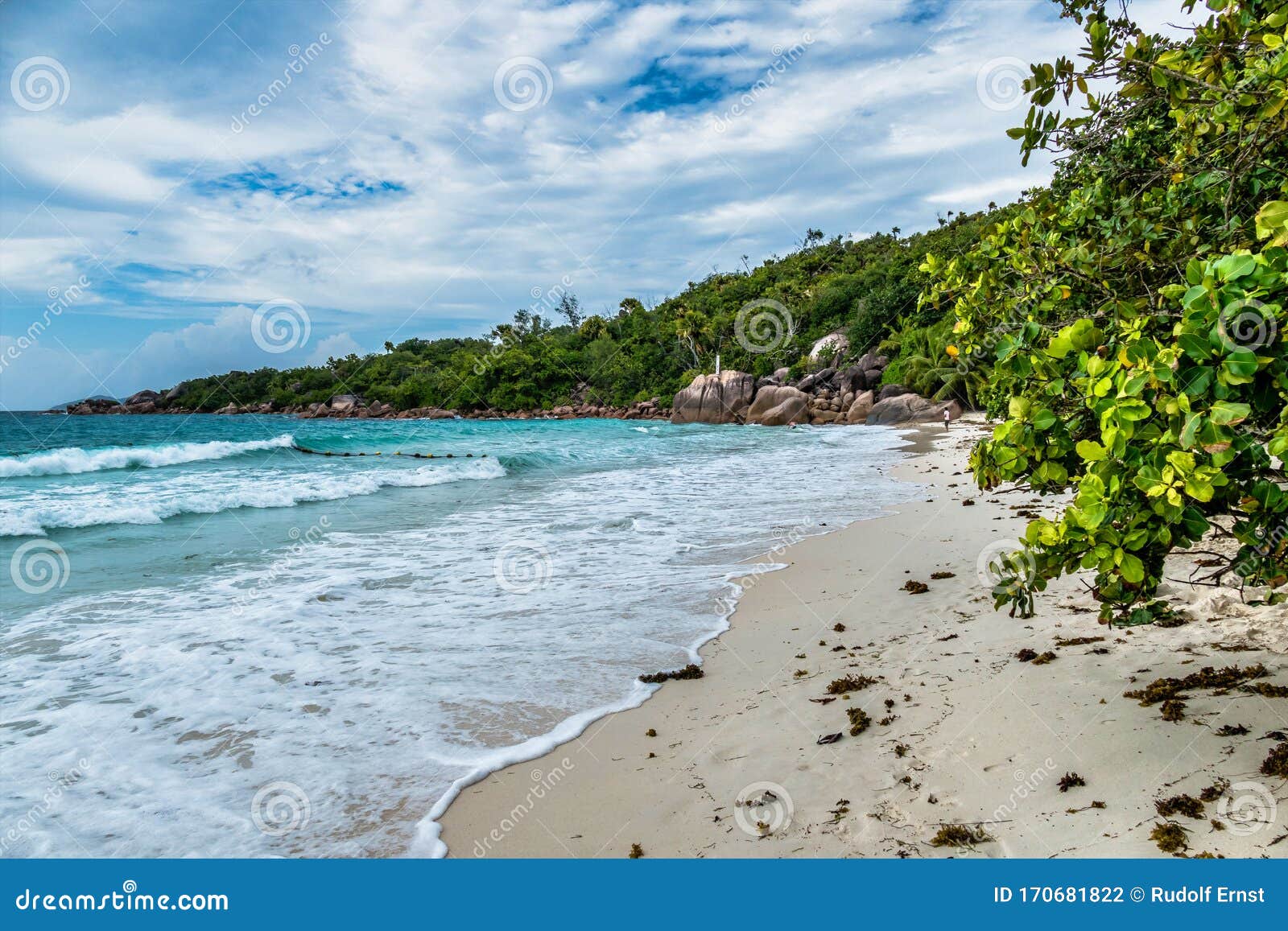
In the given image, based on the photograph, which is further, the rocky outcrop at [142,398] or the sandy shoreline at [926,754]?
the rocky outcrop at [142,398]

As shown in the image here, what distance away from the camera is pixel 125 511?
11930mm

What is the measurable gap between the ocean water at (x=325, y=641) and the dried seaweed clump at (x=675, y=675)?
127mm

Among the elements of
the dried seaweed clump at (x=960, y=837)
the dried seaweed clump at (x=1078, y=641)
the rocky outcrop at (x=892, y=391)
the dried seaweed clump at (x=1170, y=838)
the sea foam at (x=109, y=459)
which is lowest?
the dried seaweed clump at (x=960, y=837)

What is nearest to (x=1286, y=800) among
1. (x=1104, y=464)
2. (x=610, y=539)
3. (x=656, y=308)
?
(x=1104, y=464)

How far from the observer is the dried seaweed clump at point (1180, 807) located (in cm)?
244

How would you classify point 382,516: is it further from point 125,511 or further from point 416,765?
point 416,765

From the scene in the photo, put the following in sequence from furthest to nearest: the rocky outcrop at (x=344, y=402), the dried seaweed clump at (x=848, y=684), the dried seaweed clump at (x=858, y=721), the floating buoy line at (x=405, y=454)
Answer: the rocky outcrop at (x=344, y=402), the floating buoy line at (x=405, y=454), the dried seaweed clump at (x=848, y=684), the dried seaweed clump at (x=858, y=721)

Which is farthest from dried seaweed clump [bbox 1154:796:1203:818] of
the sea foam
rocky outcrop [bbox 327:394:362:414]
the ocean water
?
rocky outcrop [bbox 327:394:362:414]

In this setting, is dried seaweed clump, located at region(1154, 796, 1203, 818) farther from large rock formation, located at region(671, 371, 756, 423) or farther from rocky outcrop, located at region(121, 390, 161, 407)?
rocky outcrop, located at region(121, 390, 161, 407)

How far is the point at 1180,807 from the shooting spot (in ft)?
8.13

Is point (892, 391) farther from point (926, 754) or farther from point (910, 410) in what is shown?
point (926, 754)

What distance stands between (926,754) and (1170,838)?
1.03 metres

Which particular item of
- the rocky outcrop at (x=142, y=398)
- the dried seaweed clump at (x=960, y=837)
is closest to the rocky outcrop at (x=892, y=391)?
the dried seaweed clump at (x=960, y=837)

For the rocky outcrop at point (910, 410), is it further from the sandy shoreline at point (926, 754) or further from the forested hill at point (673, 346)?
the sandy shoreline at point (926, 754)
